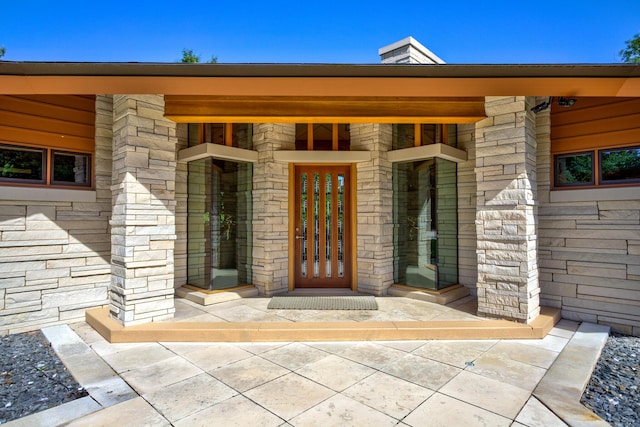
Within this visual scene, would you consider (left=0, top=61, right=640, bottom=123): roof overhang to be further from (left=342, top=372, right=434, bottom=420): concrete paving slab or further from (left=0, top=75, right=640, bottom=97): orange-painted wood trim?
(left=342, top=372, right=434, bottom=420): concrete paving slab

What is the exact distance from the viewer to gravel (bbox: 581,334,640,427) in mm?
2321

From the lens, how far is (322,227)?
5.56 m

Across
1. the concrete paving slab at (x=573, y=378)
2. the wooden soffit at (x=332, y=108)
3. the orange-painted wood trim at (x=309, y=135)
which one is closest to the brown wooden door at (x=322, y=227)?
the orange-painted wood trim at (x=309, y=135)

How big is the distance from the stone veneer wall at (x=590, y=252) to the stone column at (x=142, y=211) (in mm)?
4747

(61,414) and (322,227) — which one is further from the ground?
(322,227)

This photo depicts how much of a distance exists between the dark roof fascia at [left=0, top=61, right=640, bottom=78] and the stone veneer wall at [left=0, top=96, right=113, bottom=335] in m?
1.61

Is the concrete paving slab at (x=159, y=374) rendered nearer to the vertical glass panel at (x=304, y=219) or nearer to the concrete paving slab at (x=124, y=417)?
the concrete paving slab at (x=124, y=417)

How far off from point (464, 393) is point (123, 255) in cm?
→ 363

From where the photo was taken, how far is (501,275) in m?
3.95

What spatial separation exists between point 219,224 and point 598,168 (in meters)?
5.07

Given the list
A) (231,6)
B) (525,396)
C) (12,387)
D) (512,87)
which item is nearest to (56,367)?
(12,387)

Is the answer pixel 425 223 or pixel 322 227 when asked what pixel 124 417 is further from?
pixel 425 223

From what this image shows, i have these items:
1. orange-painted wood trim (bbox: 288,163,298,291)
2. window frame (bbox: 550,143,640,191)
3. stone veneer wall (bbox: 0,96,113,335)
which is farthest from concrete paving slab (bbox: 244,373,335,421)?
window frame (bbox: 550,143,640,191)

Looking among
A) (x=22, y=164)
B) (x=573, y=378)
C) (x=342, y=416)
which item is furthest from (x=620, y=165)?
(x=22, y=164)
